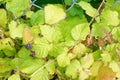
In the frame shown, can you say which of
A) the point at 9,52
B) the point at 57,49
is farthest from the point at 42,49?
the point at 9,52

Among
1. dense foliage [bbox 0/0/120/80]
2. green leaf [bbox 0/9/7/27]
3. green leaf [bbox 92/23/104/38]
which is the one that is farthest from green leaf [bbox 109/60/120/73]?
green leaf [bbox 0/9/7/27]

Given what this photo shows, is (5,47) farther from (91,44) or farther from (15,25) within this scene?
(91,44)

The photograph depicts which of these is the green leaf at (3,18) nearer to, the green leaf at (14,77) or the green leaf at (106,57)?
the green leaf at (14,77)

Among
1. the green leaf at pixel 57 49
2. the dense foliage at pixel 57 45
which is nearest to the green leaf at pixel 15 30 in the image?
the dense foliage at pixel 57 45

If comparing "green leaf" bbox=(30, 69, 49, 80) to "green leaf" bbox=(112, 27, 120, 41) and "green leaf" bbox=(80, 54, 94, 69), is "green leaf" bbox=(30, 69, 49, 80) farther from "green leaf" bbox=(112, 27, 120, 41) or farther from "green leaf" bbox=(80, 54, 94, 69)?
"green leaf" bbox=(112, 27, 120, 41)

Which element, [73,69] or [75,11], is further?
Answer: [75,11]

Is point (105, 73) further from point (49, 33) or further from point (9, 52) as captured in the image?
point (9, 52)
